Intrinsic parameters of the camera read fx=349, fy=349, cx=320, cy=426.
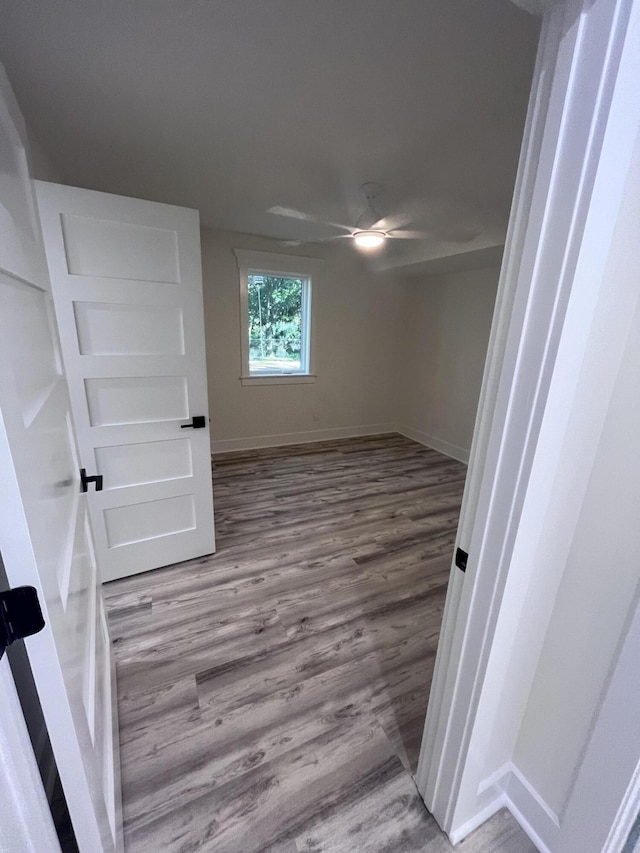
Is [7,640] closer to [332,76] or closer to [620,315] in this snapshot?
[620,315]

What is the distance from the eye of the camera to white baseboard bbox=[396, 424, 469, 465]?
13.7 feet

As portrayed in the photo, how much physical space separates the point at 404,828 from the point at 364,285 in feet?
14.7

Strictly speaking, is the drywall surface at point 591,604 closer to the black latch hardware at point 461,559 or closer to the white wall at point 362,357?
the black latch hardware at point 461,559

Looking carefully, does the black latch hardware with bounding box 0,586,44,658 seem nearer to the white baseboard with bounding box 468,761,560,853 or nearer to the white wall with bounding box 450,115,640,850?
the white wall with bounding box 450,115,640,850

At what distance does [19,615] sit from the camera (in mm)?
506

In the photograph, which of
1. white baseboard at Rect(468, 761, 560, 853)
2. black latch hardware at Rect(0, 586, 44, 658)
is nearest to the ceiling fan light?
black latch hardware at Rect(0, 586, 44, 658)

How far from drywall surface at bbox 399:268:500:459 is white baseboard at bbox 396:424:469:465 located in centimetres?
1

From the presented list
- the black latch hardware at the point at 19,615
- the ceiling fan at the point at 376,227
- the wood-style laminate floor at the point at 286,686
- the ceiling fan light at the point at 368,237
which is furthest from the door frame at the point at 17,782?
the ceiling fan light at the point at 368,237

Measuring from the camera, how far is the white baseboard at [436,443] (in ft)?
13.7

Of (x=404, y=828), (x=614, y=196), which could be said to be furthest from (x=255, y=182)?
(x=404, y=828)

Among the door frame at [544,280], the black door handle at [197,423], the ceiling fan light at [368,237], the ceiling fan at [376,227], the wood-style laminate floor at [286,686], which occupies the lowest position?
the wood-style laminate floor at [286,686]

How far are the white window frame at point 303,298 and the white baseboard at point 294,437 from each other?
2.27 ft

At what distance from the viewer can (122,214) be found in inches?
64.8

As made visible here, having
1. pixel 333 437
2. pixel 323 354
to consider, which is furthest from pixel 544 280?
pixel 333 437
